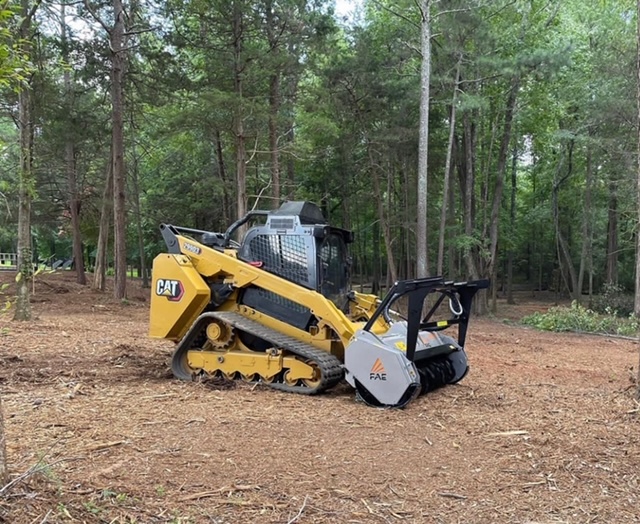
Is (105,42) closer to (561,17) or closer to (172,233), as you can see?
(172,233)

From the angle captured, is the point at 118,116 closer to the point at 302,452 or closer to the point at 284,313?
the point at 284,313

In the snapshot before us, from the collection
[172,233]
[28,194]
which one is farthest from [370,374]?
[28,194]

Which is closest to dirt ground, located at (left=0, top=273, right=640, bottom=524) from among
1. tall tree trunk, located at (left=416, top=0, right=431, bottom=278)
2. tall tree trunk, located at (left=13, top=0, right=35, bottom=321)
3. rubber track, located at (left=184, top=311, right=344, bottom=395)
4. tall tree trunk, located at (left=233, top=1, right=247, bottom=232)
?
rubber track, located at (left=184, top=311, right=344, bottom=395)

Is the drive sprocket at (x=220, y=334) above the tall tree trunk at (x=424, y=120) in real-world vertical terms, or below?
below

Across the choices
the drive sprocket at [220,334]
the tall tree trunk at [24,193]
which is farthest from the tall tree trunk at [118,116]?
the drive sprocket at [220,334]

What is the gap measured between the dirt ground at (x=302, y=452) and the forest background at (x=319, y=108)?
6236 mm

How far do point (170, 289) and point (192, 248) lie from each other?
1.86 ft

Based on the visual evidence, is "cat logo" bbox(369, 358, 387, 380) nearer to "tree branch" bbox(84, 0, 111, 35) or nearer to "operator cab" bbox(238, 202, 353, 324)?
"operator cab" bbox(238, 202, 353, 324)

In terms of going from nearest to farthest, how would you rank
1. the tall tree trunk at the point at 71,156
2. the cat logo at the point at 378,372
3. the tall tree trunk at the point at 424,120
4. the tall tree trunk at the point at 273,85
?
the cat logo at the point at 378,372, the tall tree trunk at the point at 424,120, the tall tree trunk at the point at 71,156, the tall tree trunk at the point at 273,85

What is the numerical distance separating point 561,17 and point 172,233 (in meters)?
18.1

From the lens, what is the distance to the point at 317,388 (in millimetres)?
5754

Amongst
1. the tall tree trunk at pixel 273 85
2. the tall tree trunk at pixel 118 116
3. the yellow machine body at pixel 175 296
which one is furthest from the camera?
the tall tree trunk at pixel 273 85

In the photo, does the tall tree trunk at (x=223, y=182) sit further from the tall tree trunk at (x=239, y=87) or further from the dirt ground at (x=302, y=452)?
the dirt ground at (x=302, y=452)

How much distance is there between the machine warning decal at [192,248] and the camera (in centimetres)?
682
